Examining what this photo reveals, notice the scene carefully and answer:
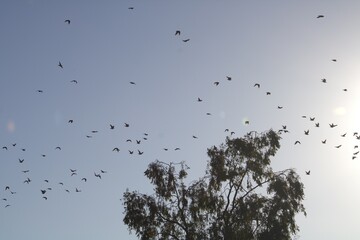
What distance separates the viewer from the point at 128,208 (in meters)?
28.2

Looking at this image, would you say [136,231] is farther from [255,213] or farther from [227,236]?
[255,213]

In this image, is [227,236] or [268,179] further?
[268,179]

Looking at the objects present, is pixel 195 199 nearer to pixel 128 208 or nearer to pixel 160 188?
pixel 160 188

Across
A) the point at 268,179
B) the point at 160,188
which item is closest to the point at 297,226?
the point at 268,179

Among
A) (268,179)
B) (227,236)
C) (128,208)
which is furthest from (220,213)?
(128,208)

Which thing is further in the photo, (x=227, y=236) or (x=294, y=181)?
(x=294, y=181)

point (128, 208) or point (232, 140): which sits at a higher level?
point (232, 140)

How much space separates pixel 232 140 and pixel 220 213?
17.8 ft

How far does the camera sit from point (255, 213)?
28609mm

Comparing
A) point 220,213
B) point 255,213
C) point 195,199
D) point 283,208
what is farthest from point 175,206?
point 283,208

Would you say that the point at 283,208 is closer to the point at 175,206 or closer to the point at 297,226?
the point at 297,226

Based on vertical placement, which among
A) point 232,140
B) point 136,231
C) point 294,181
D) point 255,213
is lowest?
point 136,231

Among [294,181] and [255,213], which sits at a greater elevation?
[294,181]

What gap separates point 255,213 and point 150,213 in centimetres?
756
